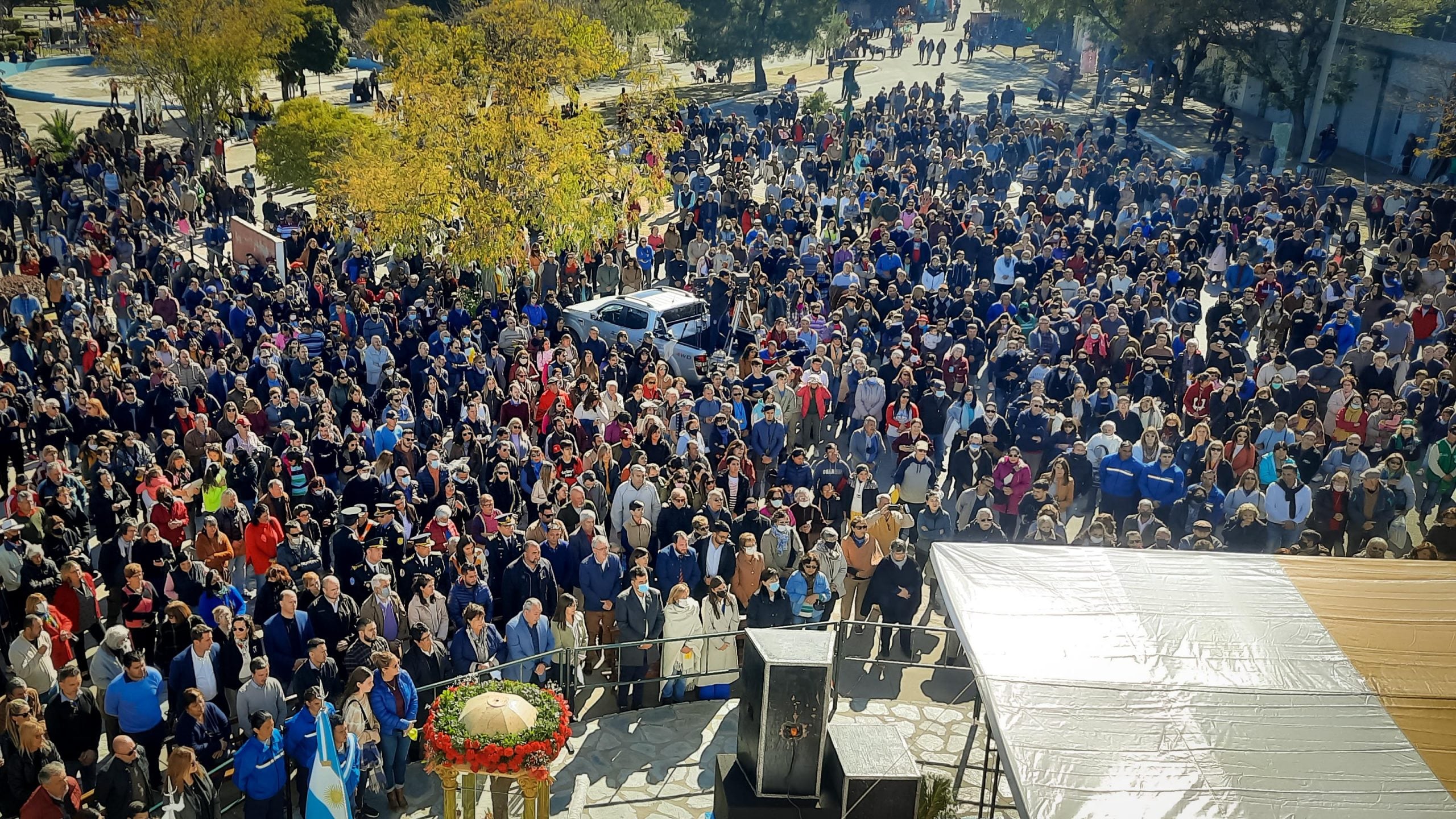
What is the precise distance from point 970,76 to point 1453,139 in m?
29.3

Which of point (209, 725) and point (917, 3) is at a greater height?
point (917, 3)

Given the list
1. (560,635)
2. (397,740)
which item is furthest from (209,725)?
(560,635)

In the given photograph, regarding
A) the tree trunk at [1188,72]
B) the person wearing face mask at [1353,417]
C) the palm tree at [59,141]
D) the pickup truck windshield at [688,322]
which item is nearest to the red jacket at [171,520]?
the pickup truck windshield at [688,322]

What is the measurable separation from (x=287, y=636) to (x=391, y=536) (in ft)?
5.50

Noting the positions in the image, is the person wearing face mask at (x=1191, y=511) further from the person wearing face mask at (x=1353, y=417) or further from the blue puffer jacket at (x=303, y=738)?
the blue puffer jacket at (x=303, y=738)

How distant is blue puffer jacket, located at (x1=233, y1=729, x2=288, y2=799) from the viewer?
27.8 ft

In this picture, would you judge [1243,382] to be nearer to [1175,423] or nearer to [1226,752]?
[1175,423]

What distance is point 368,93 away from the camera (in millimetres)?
45188

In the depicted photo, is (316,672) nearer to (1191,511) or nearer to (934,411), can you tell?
(934,411)

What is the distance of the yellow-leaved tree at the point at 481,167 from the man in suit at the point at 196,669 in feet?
42.1

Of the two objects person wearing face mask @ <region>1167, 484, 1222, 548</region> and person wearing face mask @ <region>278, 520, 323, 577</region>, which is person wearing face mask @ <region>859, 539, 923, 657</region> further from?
person wearing face mask @ <region>278, 520, 323, 577</region>

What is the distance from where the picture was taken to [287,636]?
9.70 m

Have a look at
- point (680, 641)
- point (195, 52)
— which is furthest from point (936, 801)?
point (195, 52)

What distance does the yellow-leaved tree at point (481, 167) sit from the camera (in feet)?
69.8
